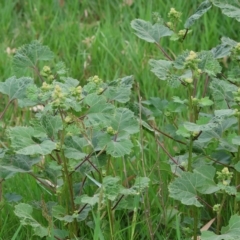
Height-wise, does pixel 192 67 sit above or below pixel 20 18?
above

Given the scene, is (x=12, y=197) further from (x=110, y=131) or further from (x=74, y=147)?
(x=110, y=131)

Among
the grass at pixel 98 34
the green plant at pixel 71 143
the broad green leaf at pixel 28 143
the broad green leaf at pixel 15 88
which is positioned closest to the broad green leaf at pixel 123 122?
the green plant at pixel 71 143

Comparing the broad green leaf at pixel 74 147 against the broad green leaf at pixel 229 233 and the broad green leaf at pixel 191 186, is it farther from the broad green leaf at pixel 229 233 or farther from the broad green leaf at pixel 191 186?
the broad green leaf at pixel 229 233

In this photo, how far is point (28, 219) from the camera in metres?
2.09

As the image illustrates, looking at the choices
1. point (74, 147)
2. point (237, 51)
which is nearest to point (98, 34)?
point (237, 51)

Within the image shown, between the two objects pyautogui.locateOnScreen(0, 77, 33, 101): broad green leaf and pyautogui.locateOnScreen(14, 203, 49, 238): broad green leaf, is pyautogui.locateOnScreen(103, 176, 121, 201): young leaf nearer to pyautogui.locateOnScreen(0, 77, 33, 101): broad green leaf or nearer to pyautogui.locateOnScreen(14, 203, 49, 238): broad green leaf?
pyautogui.locateOnScreen(14, 203, 49, 238): broad green leaf

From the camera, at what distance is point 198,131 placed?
82.7 inches

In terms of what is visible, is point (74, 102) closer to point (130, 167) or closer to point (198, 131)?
point (198, 131)

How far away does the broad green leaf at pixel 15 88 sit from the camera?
2.22 m

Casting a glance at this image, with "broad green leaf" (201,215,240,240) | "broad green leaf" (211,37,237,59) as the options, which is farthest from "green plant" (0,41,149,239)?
"broad green leaf" (211,37,237,59)

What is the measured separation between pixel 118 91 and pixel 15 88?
1.11 ft

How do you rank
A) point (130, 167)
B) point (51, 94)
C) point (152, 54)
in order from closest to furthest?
point (51, 94) < point (130, 167) < point (152, 54)

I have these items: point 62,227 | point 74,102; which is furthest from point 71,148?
point 62,227

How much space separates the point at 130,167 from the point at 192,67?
703mm
